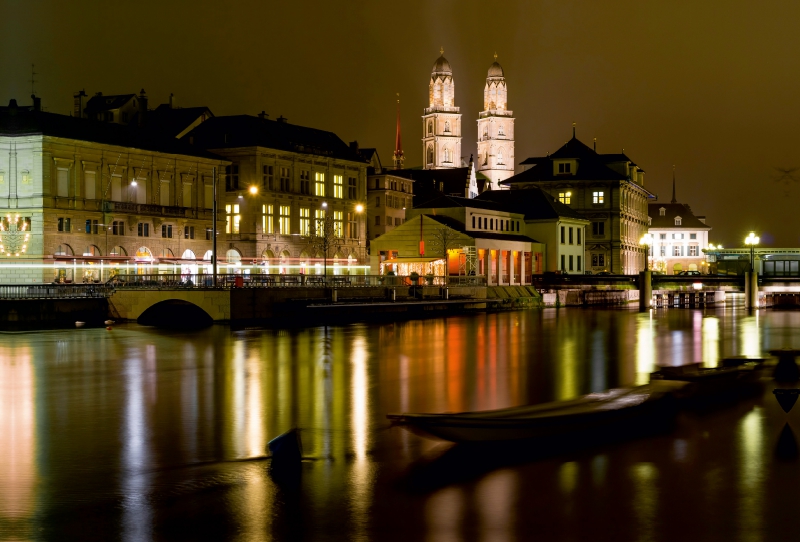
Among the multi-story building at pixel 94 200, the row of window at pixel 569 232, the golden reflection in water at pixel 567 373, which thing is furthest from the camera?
the row of window at pixel 569 232

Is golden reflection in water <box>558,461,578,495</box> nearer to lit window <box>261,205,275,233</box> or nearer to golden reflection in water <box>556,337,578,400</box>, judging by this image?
golden reflection in water <box>556,337,578,400</box>

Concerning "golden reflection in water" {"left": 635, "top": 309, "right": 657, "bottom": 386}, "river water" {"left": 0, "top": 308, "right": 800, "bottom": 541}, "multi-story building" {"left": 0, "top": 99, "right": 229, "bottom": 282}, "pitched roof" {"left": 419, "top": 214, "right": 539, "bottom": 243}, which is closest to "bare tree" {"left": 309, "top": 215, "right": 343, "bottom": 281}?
"pitched roof" {"left": 419, "top": 214, "right": 539, "bottom": 243}

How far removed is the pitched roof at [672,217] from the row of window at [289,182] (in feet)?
290

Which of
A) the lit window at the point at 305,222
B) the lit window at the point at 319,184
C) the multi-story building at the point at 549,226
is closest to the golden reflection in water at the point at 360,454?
the lit window at the point at 305,222

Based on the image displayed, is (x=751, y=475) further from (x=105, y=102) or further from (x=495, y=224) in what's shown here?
(x=105, y=102)

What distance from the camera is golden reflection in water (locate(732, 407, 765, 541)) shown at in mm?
19016

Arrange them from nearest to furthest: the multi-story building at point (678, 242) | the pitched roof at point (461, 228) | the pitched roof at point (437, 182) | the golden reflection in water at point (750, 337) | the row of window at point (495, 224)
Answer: the golden reflection in water at point (750, 337)
the pitched roof at point (461, 228)
the row of window at point (495, 224)
the pitched roof at point (437, 182)
the multi-story building at point (678, 242)

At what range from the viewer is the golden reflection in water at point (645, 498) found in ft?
61.4

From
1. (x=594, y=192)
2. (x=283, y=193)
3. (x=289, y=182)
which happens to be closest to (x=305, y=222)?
(x=289, y=182)

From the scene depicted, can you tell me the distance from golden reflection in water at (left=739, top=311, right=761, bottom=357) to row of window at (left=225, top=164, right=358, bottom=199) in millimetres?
49096

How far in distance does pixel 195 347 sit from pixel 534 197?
245ft

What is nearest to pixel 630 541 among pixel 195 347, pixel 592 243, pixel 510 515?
pixel 510 515

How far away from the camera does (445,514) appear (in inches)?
761

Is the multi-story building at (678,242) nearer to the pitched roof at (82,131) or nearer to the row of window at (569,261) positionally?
the row of window at (569,261)
